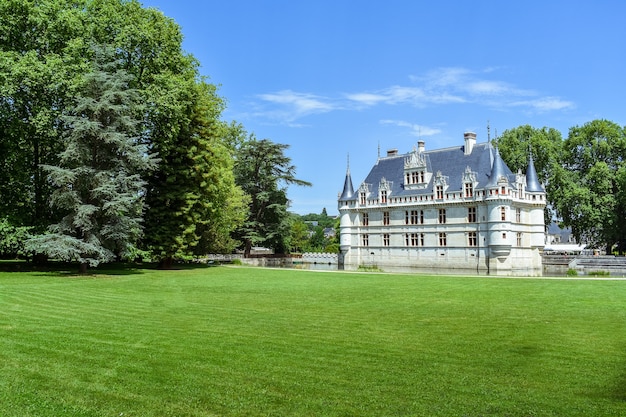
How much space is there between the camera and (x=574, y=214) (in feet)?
168

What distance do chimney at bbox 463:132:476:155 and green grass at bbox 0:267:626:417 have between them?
30822 millimetres

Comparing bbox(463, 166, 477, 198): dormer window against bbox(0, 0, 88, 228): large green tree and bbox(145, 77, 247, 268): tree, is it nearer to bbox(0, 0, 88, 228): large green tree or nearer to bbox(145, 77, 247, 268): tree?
bbox(145, 77, 247, 268): tree

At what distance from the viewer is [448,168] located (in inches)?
1785

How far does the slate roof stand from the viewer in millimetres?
42594

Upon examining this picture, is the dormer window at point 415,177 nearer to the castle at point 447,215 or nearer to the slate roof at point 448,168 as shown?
the castle at point 447,215

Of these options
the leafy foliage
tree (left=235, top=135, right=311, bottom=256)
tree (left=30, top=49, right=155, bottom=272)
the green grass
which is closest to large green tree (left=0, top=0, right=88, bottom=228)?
the leafy foliage

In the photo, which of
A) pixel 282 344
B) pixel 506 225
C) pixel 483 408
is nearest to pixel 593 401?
pixel 483 408

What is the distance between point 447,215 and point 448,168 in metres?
4.38

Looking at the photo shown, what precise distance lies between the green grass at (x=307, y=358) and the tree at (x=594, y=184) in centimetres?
3901

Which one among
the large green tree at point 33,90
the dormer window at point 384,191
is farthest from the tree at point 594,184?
the large green tree at point 33,90

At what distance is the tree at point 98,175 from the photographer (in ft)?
83.4

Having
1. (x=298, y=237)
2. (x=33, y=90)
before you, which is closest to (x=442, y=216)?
(x=33, y=90)

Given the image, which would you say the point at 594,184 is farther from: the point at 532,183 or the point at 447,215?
the point at 447,215

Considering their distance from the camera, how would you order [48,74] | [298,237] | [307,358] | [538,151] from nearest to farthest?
[307,358]
[48,74]
[538,151]
[298,237]
